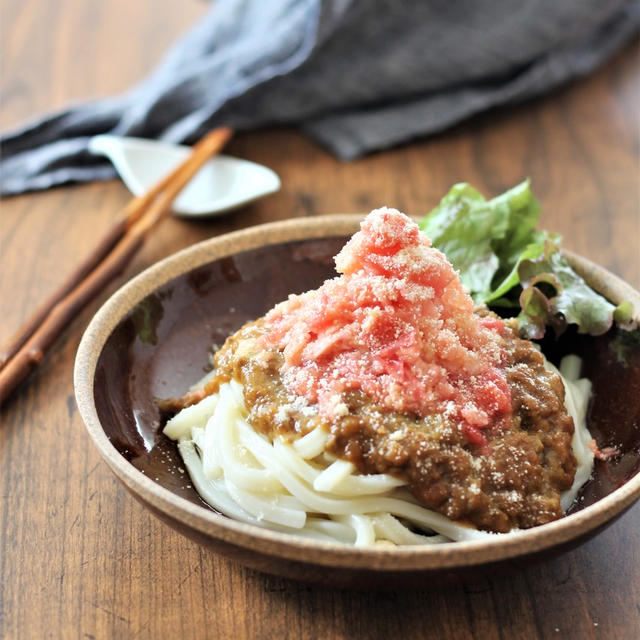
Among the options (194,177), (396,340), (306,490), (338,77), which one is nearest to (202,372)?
(306,490)

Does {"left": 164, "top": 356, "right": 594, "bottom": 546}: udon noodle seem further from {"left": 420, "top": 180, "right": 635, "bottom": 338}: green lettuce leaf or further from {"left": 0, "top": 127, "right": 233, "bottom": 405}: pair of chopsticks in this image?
{"left": 0, "top": 127, "right": 233, "bottom": 405}: pair of chopsticks

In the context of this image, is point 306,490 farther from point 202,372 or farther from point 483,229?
point 483,229

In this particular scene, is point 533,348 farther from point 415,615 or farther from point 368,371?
point 415,615

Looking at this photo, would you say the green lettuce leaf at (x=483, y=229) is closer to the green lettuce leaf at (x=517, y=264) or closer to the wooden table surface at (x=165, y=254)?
the green lettuce leaf at (x=517, y=264)

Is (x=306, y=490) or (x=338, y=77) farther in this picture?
(x=338, y=77)

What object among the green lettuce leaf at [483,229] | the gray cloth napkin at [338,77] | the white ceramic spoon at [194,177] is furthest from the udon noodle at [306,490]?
the gray cloth napkin at [338,77]

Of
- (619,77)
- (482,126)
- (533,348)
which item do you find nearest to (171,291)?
(533,348)

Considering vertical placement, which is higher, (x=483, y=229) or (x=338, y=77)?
(x=483, y=229)
